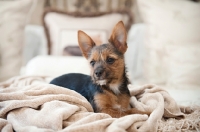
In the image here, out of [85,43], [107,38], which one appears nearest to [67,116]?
[85,43]

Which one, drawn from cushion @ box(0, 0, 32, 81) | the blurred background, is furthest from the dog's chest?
Answer: cushion @ box(0, 0, 32, 81)

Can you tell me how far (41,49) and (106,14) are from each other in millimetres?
754

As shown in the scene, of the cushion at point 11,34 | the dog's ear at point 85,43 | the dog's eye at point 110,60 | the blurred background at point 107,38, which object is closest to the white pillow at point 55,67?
the blurred background at point 107,38

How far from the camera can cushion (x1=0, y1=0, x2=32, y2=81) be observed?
83.1 inches

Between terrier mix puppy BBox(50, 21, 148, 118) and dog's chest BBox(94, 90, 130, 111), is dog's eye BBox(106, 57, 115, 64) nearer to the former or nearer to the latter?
terrier mix puppy BBox(50, 21, 148, 118)

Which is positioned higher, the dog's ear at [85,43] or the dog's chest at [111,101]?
the dog's ear at [85,43]

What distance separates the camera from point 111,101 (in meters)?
1.25

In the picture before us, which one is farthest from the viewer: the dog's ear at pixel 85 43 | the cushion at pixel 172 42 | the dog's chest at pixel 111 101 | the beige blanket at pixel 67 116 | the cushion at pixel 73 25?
the cushion at pixel 73 25

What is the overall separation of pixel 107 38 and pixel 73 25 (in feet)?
1.14

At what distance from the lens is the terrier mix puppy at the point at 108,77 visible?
1.23 m

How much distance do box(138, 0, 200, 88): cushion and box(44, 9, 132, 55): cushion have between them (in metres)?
0.34

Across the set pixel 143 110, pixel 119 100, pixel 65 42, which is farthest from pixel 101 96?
pixel 65 42

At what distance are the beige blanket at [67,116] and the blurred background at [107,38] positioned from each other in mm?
469

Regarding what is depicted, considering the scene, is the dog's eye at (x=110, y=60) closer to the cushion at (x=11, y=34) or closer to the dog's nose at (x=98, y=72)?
the dog's nose at (x=98, y=72)
